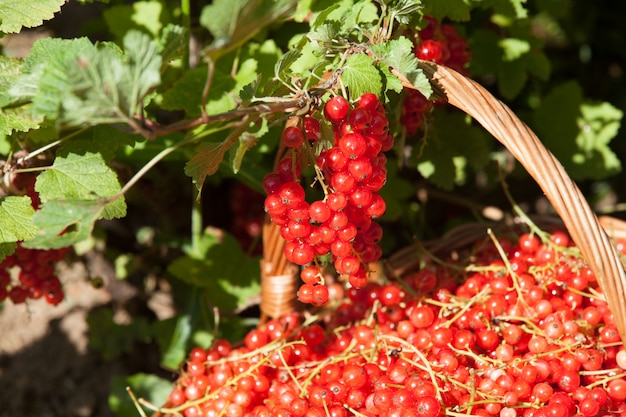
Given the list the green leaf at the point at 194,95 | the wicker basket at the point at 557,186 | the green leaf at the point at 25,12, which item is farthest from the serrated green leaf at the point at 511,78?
the green leaf at the point at 25,12

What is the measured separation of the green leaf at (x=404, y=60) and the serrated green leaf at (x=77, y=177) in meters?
0.51

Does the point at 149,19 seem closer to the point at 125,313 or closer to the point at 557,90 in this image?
the point at 125,313

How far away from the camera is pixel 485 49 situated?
1712 mm

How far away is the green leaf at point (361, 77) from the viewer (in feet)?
3.30

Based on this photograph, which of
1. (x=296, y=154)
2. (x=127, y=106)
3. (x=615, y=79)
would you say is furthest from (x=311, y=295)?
(x=615, y=79)

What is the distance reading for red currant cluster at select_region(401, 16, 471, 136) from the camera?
125cm

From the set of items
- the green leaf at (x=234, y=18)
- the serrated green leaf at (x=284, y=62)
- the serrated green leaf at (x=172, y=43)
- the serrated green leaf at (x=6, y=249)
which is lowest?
the serrated green leaf at (x=6, y=249)

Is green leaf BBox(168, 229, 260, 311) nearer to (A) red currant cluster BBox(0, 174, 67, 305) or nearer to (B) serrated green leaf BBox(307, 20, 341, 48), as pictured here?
(A) red currant cluster BBox(0, 174, 67, 305)

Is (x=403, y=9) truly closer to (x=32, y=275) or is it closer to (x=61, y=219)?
(x=61, y=219)

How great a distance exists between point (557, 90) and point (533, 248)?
2.20ft

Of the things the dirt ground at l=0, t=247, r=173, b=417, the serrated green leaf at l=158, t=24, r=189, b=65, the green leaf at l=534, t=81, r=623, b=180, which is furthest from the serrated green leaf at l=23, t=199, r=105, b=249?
the green leaf at l=534, t=81, r=623, b=180

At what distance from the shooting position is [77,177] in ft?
3.69

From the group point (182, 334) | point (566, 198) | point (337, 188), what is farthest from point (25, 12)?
point (566, 198)

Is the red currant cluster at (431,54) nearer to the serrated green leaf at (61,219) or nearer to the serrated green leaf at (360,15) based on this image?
the serrated green leaf at (360,15)
